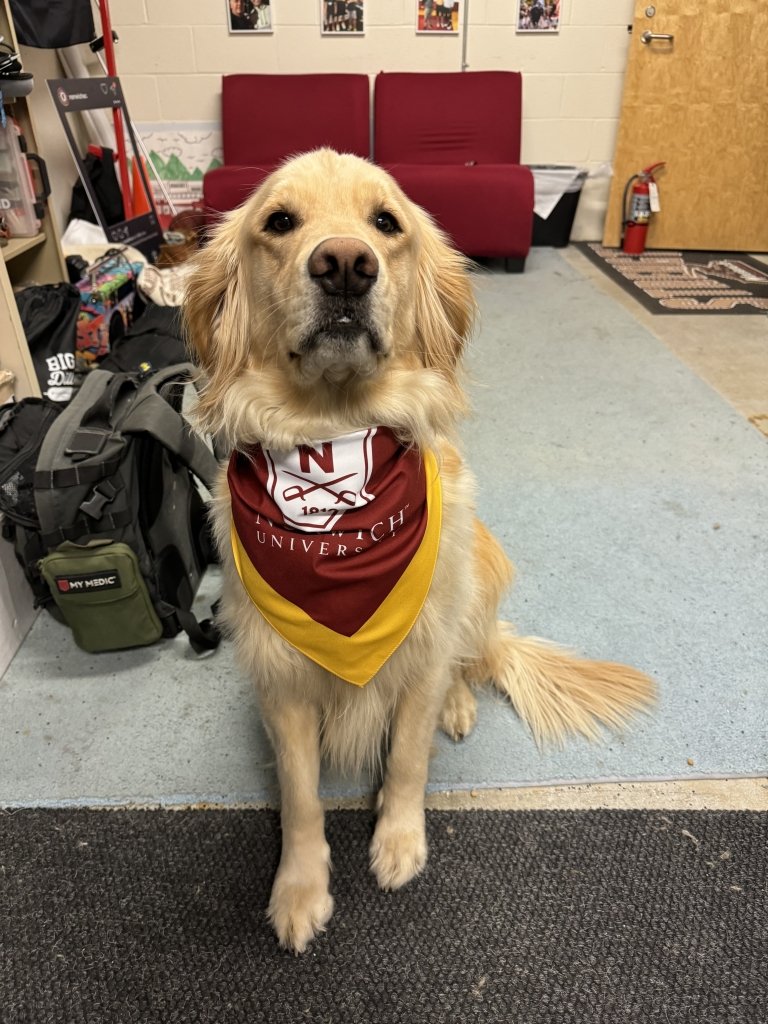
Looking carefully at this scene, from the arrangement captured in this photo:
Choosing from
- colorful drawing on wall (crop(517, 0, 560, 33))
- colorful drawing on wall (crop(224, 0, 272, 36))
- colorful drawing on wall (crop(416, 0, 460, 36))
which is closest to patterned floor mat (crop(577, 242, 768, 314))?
colorful drawing on wall (crop(517, 0, 560, 33))

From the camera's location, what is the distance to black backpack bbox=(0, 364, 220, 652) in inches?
58.9

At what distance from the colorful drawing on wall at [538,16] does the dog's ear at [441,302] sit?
4.17m

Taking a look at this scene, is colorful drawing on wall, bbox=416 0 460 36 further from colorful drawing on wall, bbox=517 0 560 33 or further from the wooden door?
the wooden door

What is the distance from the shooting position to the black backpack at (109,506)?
1.50 metres

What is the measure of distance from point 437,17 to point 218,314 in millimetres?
4288

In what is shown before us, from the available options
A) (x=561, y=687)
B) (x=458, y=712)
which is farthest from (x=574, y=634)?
(x=458, y=712)

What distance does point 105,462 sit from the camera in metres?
1.50

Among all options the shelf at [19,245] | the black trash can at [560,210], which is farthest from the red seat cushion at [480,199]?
the shelf at [19,245]

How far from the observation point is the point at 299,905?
1125 millimetres

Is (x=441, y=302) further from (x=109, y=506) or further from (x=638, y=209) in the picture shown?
(x=638, y=209)

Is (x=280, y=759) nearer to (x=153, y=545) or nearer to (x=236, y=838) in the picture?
(x=236, y=838)

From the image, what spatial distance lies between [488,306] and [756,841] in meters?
3.09

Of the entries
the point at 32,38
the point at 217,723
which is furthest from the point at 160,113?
the point at 217,723

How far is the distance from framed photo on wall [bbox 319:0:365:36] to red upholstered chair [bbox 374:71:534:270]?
12.7 inches
